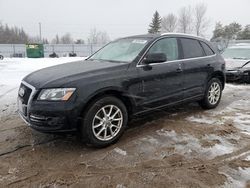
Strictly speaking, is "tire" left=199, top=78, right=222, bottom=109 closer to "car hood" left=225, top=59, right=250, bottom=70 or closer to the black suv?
the black suv

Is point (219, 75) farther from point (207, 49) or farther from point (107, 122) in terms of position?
point (107, 122)

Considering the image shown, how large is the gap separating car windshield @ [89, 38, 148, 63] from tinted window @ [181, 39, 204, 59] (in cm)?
102

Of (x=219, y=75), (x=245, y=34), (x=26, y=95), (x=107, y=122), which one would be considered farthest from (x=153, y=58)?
(x=245, y=34)

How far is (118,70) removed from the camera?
4113 millimetres

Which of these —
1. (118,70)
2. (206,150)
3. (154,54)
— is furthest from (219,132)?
(118,70)

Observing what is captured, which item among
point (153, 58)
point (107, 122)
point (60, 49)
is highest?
point (60, 49)

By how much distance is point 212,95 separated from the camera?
6055 mm

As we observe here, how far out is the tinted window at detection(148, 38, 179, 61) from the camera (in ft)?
15.6

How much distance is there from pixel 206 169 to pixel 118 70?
6.21ft

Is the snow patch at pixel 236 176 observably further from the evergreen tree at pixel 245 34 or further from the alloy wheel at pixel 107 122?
the evergreen tree at pixel 245 34

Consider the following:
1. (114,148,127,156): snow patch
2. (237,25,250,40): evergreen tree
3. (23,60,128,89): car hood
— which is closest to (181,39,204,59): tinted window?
(23,60,128,89): car hood

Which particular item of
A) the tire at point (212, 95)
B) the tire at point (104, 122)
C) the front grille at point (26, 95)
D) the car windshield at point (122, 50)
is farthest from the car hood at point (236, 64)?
the front grille at point (26, 95)

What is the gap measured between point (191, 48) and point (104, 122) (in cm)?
269

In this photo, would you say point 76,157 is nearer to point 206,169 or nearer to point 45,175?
point 45,175
